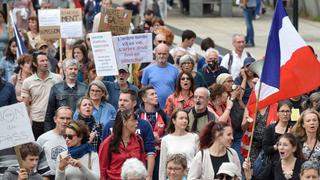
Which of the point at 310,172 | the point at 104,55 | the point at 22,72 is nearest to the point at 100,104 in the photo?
the point at 104,55

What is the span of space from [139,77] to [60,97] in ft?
10.6

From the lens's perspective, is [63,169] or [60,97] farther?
[60,97]

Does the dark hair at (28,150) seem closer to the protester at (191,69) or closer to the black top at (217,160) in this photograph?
the black top at (217,160)

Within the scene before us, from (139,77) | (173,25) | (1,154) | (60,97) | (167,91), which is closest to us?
(1,154)

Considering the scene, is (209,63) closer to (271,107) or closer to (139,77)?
(139,77)

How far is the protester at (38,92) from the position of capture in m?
16.1

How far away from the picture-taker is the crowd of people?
12.6 m

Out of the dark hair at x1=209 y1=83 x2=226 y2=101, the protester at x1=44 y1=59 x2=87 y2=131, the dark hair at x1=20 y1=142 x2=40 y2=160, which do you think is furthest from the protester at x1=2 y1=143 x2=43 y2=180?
the dark hair at x1=209 y1=83 x2=226 y2=101

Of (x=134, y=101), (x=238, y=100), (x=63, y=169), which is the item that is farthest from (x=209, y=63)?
(x=63, y=169)

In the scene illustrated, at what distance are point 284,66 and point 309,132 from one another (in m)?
0.82

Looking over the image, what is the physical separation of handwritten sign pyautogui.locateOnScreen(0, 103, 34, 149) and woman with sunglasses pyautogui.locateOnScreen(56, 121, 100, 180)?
0.42 m

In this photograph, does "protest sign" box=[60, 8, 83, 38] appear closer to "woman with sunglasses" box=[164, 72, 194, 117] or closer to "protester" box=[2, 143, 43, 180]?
"woman with sunglasses" box=[164, 72, 194, 117]

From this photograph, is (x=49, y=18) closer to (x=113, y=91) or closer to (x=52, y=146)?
(x=113, y=91)

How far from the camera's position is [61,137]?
13594mm
